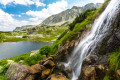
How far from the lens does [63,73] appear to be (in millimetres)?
13586

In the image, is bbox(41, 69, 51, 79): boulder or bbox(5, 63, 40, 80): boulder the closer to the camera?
Answer: bbox(5, 63, 40, 80): boulder

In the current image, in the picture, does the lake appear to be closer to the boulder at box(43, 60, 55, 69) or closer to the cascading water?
the boulder at box(43, 60, 55, 69)

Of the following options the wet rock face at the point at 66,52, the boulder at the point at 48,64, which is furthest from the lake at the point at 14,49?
the wet rock face at the point at 66,52

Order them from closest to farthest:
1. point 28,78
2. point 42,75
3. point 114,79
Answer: point 114,79
point 28,78
point 42,75

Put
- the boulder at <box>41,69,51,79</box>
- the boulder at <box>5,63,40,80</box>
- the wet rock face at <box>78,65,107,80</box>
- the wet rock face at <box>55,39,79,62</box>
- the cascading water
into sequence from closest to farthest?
1. the wet rock face at <box>78,65,107,80</box>
2. the cascading water
3. the boulder at <box>5,63,40,80</box>
4. the boulder at <box>41,69,51,79</box>
5. the wet rock face at <box>55,39,79,62</box>

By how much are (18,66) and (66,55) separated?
9.54 m

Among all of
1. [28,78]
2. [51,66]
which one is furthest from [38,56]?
[28,78]

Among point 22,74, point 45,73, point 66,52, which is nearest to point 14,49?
point 22,74

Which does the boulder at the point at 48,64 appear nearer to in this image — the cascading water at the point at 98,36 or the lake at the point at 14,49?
the cascading water at the point at 98,36

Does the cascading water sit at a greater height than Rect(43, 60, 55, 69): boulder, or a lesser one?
greater

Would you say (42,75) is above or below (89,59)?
below

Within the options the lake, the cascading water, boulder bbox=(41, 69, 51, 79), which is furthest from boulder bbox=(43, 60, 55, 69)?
the lake

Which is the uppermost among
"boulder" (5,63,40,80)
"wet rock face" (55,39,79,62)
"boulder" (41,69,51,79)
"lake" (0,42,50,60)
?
"wet rock face" (55,39,79,62)

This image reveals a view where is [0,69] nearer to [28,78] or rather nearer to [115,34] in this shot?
[28,78]
